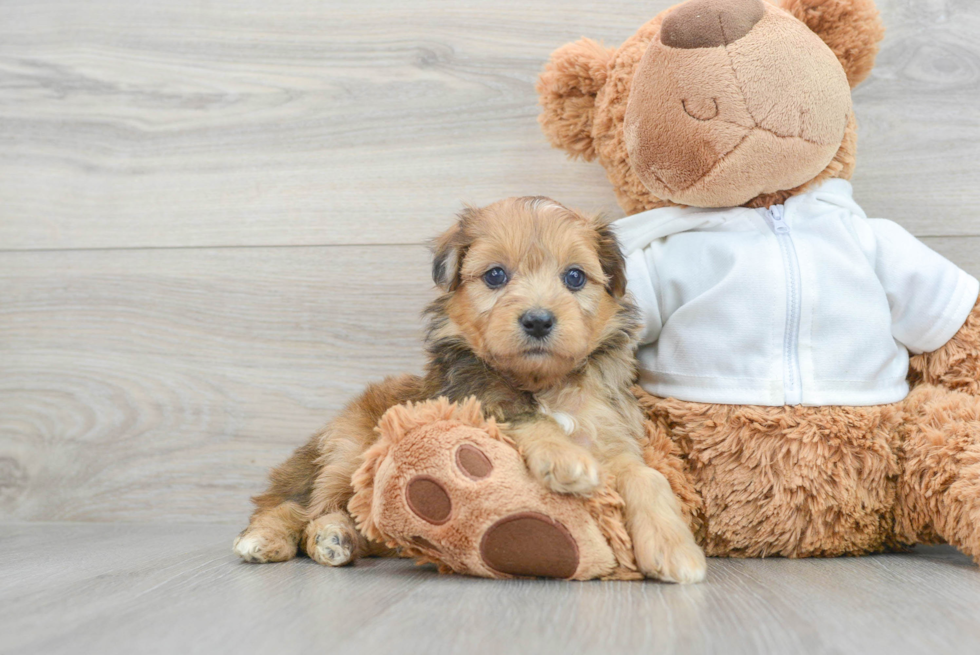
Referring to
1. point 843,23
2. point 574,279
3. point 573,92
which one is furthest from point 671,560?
point 843,23

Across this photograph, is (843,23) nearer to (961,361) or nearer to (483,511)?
(961,361)

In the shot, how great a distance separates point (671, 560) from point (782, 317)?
610 millimetres

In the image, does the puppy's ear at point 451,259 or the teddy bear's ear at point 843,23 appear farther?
the teddy bear's ear at point 843,23

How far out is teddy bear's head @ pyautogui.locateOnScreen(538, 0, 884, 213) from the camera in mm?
1596

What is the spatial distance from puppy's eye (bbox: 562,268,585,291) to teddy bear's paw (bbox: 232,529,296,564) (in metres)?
0.82

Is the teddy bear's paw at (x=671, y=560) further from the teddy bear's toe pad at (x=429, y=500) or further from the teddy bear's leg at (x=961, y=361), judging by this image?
the teddy bear's leg at (x=961, y=361)

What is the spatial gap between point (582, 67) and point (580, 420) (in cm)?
85

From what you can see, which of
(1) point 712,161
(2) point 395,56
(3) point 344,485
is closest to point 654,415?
(1) point 712,161

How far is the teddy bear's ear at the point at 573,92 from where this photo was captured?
73.0 inches

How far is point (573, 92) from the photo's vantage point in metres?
1.90

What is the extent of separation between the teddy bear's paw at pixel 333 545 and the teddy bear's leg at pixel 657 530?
1.92 feet

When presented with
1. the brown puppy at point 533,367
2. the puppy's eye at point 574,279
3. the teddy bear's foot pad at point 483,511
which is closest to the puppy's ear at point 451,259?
the brown puppy at point 533,367

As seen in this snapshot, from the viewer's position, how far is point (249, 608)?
126 centimetres

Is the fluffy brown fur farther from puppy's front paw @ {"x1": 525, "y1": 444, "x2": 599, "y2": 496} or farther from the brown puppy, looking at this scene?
puppy's front paw @ {"x1": 525, "y1": 444, "x2": 599, "y2": 496}
